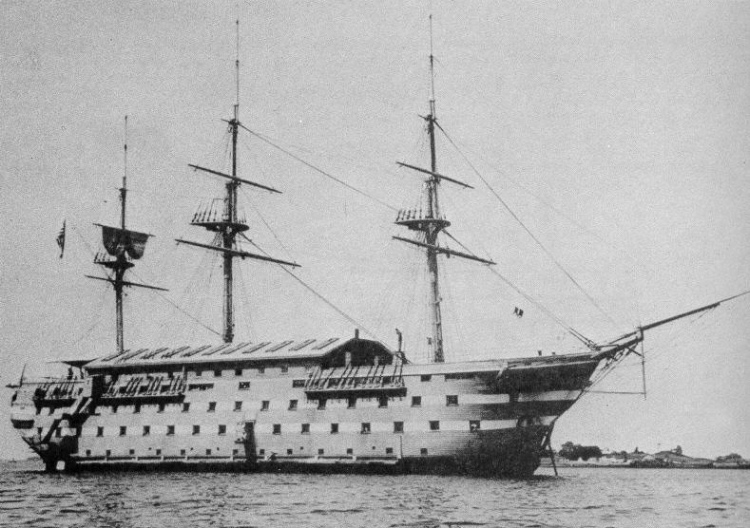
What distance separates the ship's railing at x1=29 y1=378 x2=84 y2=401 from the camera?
48125 millimetres

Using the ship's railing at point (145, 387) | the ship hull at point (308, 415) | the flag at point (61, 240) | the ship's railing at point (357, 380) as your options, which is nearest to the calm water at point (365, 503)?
the ship hull at point (308, 415)

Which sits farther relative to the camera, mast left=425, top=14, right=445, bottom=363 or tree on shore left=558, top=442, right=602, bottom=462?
tree on shore left=558, top=442, right=602, bottom=462

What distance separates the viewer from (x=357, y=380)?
40281mm

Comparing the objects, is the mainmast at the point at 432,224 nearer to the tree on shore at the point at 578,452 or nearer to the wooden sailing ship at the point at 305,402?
the wooden sailing ship at the point at 305,402

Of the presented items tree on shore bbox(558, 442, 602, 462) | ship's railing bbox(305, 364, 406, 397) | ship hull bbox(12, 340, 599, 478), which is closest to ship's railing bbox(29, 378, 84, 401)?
ship hull bbox(12, 340, 599, 478)

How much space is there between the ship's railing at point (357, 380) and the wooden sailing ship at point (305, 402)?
57mm

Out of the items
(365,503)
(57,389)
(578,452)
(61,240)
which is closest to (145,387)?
(57,389)

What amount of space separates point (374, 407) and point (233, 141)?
2047cm

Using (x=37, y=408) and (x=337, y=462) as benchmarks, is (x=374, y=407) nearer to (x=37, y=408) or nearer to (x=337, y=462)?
(x=337, y=462)

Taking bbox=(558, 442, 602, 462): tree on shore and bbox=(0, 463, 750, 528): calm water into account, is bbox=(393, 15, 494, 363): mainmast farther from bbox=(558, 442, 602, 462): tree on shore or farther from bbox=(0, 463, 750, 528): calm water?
bbox=(558, 442, 602, 462): tree on shore

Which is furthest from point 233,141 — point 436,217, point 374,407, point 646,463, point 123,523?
point 646,463

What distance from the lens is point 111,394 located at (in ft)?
154

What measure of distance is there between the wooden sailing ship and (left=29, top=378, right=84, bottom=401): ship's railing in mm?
76

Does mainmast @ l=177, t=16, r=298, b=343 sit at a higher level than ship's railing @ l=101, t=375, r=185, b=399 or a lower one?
higher
